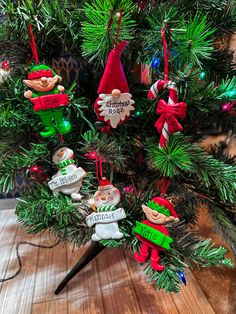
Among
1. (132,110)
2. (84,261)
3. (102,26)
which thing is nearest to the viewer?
(102,26)

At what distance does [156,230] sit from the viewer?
19.5 inches

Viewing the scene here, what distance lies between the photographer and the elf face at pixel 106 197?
53 centimetres

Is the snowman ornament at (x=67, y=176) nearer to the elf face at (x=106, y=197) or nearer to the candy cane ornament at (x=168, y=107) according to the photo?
the elf face at (x=106, y=197)

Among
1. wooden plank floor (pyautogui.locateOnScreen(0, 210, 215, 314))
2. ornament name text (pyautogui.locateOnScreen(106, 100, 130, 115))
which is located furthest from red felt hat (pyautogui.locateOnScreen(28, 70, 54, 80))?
wooden plank floor (pyautogui.locateOnScreen(0, 210, 215, 314))

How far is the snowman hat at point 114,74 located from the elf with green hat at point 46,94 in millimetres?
75

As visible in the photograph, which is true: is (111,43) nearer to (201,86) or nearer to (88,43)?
(88,43)

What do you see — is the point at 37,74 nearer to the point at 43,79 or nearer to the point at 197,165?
the point at 43,79

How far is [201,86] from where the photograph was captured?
1.86ft

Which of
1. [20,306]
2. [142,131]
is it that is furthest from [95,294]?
[142,131]

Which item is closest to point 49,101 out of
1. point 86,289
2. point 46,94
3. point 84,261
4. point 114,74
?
point 46,94

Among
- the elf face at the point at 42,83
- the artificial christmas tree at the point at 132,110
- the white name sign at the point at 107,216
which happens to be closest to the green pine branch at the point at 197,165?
the artificial christmas tree at the point at 132,110

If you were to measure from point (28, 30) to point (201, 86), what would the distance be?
0.33 m

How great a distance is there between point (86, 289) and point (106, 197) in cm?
39

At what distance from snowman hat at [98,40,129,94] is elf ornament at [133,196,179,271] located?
0.66 feet
